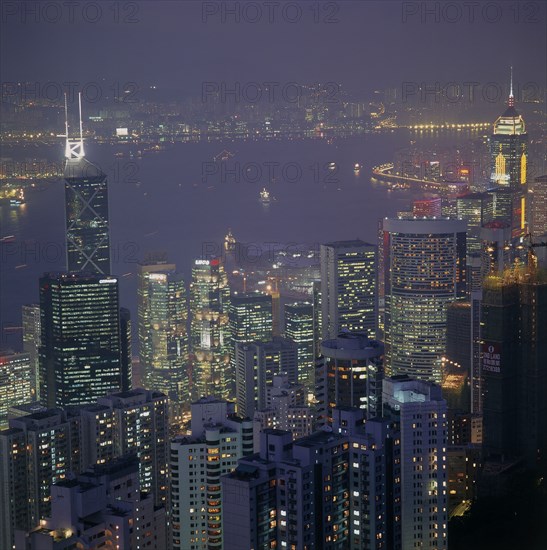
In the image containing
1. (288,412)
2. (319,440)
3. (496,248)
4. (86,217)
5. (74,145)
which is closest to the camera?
(319,440)

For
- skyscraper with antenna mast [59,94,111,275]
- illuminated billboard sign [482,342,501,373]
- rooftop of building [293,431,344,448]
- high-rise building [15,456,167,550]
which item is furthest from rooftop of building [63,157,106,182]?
high-rise building [15,456,167,550]

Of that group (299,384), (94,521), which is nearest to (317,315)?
(299,384)

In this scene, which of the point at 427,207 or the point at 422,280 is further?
the point at 427,207

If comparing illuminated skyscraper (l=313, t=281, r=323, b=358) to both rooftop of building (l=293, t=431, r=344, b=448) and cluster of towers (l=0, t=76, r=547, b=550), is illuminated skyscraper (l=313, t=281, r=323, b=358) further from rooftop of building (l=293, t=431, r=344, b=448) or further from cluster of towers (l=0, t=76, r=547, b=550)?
rooftop of building (l=293, t=431, r=344, b=448)

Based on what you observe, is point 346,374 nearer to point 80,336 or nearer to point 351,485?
point 351,485

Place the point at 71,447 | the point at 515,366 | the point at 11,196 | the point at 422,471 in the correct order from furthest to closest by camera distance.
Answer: the point at 11,196 < the point at 515,366 < the point at 71,447 < the point at 422,471

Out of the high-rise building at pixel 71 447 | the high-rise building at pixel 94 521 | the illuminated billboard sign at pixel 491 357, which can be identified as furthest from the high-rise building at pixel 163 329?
the high-rise building at pixel 94 521

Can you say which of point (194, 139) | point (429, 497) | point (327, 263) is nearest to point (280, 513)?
point (429, 497)

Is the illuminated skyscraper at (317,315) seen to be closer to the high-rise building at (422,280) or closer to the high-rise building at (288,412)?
the high-rise building at (422,280)
